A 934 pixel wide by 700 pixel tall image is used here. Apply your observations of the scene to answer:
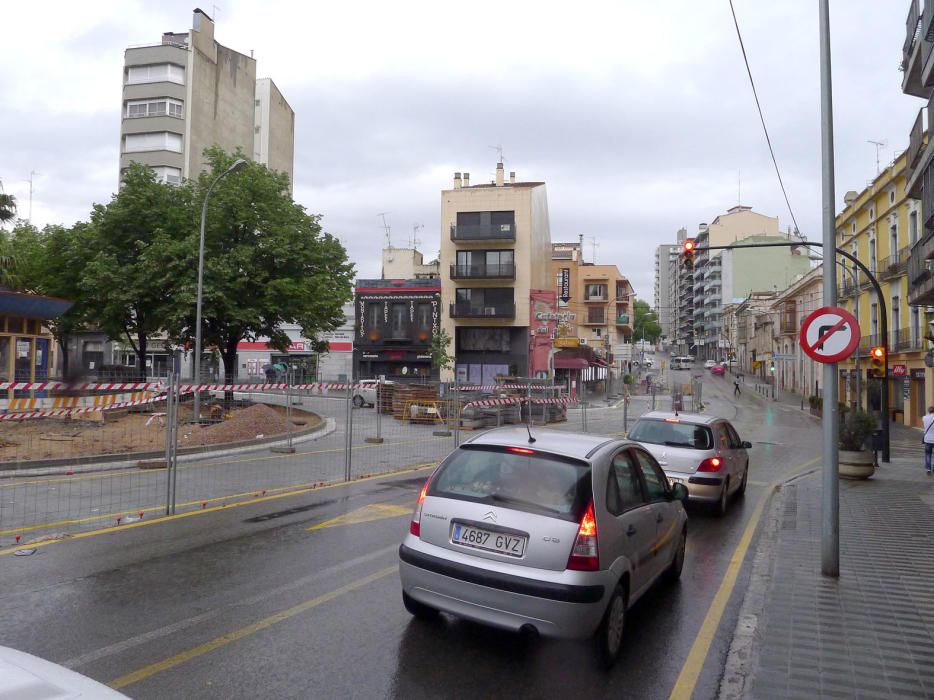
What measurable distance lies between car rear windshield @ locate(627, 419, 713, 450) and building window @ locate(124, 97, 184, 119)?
50937mm

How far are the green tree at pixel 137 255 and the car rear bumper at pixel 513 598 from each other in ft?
78.7

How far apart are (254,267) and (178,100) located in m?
31.8

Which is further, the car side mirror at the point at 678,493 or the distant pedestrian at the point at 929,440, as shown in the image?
the distant pedestrian at the point at 929,440

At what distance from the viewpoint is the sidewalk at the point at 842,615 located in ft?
14.1

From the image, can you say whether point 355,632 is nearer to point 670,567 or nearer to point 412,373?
point 670,567

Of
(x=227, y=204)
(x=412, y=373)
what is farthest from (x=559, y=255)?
(x=227, y=204)

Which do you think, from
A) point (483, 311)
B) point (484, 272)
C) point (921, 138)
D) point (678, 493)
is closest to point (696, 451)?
point (678, 493)

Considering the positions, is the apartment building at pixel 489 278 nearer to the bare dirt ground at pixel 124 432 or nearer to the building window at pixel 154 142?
the building window at pixel 154 142

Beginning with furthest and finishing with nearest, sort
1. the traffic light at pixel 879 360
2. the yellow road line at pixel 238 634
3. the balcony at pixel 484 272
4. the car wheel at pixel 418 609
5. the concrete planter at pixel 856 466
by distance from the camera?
the balcony at pixel 484 272 → the traffic light at pixel 879 360 → the concrete planter at pixel 856 466 → the car wheel at pixel 418 609 → the yellow road line at pixel 238 634

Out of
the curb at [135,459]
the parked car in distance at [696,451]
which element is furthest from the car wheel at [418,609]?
the curb at [135,459]

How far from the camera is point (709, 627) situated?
536 centimetres

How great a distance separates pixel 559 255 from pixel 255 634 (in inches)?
3064

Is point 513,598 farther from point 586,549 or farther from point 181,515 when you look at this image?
point 181,515

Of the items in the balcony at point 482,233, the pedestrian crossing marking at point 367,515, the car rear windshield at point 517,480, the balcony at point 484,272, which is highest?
the balcony at point 482,233
